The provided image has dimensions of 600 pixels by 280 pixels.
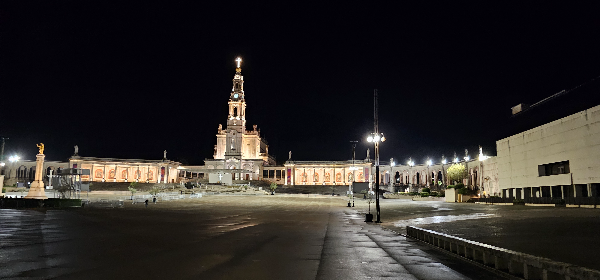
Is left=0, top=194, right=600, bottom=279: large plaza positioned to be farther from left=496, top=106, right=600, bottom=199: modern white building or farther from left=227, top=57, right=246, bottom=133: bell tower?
left=227, top=57, right=246, bottom=133: bell tower

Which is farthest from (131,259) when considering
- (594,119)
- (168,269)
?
(594,119)

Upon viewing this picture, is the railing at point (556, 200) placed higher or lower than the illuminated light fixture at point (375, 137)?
lower

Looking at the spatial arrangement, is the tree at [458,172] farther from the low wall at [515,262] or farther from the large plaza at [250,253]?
the low wall at [515,262]

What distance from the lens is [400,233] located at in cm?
2008

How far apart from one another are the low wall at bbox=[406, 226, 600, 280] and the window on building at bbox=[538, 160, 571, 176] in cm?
4275

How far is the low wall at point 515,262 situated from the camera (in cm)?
781

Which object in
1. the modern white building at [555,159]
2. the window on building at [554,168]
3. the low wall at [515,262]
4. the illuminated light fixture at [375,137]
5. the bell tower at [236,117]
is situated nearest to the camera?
the low wall at [515,262]

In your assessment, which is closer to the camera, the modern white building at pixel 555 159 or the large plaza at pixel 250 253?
the large plaza at pixel 250 253

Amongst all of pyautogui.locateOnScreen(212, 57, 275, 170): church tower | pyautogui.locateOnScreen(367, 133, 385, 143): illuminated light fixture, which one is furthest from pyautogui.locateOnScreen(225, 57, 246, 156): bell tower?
pyautogui.locateOnScreen(367, 133, 385, 143): illuminated light fixture

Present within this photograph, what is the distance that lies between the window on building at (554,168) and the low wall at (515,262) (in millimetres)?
42754

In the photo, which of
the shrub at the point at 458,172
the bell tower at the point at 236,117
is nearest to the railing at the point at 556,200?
the shrub at the point at 458,172

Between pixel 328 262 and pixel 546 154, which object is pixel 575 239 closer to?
pixel 328 262

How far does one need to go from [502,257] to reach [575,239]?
695 cm

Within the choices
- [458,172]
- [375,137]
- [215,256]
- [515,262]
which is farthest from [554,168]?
[215,256]
